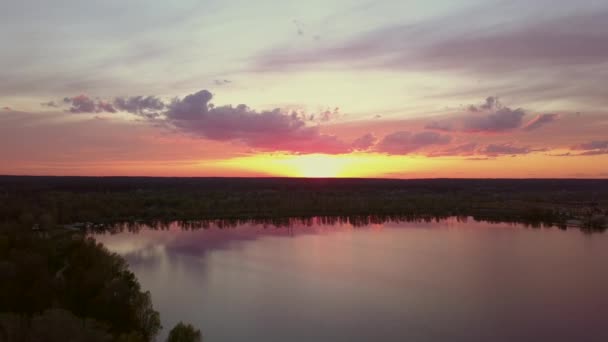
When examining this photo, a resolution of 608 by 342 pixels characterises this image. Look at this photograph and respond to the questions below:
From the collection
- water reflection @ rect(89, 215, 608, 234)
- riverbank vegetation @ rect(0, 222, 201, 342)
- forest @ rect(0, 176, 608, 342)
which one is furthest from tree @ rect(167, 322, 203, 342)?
water reflection @ rect(89, 215, 608, 234)

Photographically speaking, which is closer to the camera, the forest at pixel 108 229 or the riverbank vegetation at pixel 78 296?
the forest at pixel 108 229

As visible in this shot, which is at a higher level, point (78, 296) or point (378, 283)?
point (78, 296)

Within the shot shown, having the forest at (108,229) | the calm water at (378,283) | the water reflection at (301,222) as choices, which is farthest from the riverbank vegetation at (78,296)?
the water reflection at (301,222)

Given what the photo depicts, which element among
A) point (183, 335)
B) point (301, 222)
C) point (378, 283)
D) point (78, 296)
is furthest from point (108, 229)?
point (183, 335)

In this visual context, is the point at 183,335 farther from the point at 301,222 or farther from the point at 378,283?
the point at 301,222

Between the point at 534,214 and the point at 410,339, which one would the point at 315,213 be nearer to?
the point at 534,214

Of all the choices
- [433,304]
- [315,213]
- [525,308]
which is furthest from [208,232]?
[525,308]

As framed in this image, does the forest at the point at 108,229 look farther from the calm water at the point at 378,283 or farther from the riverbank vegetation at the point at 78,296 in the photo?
the calm water at the point at 378,283

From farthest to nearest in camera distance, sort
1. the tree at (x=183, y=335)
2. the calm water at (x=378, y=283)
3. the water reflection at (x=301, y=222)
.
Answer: the water reflection at (x=301, y=222) → the calm water at (x=378, y=283) → the tree at (x=183, y=335)

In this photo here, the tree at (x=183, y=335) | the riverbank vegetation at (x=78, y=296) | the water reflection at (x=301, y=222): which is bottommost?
Result: the tree at (x=183, y=335)
